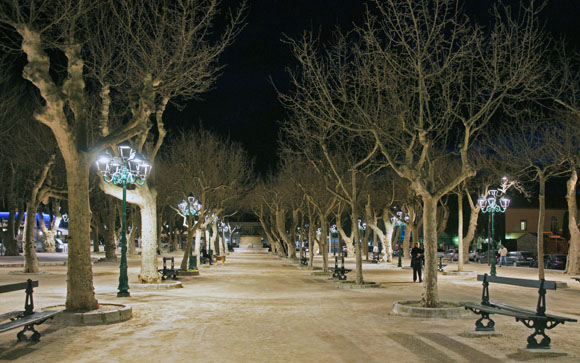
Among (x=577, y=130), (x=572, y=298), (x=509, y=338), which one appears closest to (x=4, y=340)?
(x=509, y=338)

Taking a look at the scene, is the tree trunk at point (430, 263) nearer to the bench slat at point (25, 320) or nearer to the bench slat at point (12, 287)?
the bench slat at point (25, 320)

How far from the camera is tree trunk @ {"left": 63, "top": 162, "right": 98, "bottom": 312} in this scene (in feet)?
43.2

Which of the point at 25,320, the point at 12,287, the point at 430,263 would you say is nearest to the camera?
the point at 25,320

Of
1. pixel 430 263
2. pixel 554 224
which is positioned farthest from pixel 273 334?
pixel 554 224

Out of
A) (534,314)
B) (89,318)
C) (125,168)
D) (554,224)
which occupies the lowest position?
(554,224)

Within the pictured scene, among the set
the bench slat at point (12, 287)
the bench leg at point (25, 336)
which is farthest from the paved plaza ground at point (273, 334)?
the bench slat at point (12, 287)

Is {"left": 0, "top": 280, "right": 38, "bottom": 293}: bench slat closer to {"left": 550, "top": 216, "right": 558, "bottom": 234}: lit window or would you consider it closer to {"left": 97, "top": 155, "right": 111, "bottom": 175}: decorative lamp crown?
{"left": 97, "top": 155, "right": 111, "bottom": 175}: decorative lamp crown

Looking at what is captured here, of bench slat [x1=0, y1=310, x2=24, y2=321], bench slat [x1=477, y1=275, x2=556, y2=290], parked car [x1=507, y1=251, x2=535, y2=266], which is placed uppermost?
bench slat [x1=477, y1=275, x2=556, y2=290]

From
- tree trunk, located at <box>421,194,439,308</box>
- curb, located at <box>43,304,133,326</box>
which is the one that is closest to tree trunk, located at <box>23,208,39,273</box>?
curb, located at <box>43,304,133,326</box>

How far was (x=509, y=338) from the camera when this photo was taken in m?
11.1

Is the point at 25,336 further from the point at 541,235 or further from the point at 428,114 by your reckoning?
the point at 541,235

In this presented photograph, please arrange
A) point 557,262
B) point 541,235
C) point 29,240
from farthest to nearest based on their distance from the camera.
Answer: point 557,262 < point 29,240 < point 541,235

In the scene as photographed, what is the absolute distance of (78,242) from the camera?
13320mm

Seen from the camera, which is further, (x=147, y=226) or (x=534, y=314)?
(x=147, y=226)
